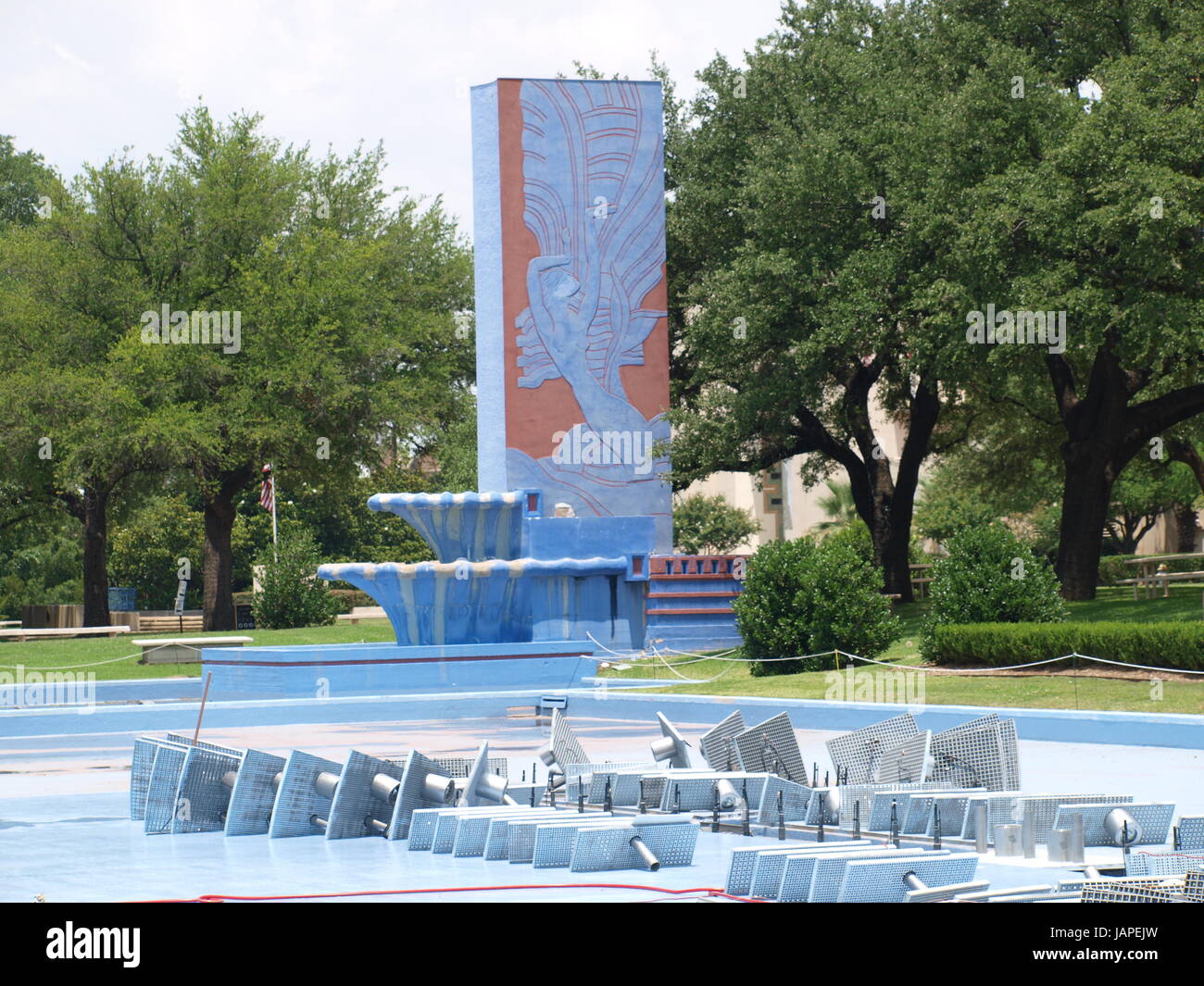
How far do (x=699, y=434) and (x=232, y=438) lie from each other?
→ 46.0ft

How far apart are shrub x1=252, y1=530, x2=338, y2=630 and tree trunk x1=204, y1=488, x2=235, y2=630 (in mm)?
1420

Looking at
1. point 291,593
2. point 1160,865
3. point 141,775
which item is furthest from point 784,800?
point 291,593

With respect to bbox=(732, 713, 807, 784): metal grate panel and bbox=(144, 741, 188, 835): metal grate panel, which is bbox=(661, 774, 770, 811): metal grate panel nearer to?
bbox=(732, 713, 807, 784): metal grate panel

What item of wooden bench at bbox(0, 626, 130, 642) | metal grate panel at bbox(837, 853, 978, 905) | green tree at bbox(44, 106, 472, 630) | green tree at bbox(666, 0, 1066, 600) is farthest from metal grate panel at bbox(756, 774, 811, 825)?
wooden bench at bbox(0, 626, 130, 642)

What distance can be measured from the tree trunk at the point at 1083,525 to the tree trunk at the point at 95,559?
26820mm

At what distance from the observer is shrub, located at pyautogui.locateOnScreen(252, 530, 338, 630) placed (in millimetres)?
45562

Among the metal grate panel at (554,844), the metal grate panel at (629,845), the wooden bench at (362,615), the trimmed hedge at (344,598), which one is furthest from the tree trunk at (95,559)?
the metal grate panel at (629,845)

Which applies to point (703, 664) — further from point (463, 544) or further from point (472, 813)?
point (472, 813)

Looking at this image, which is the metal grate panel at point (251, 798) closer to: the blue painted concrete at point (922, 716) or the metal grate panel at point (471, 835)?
the metal grate panel at point (471, 835)

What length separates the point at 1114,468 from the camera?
Result: 1293 inches

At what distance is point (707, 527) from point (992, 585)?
38445mm

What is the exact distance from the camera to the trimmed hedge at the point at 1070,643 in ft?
70.7

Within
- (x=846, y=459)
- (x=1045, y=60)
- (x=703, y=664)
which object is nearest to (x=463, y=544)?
(x=703, y=664)
